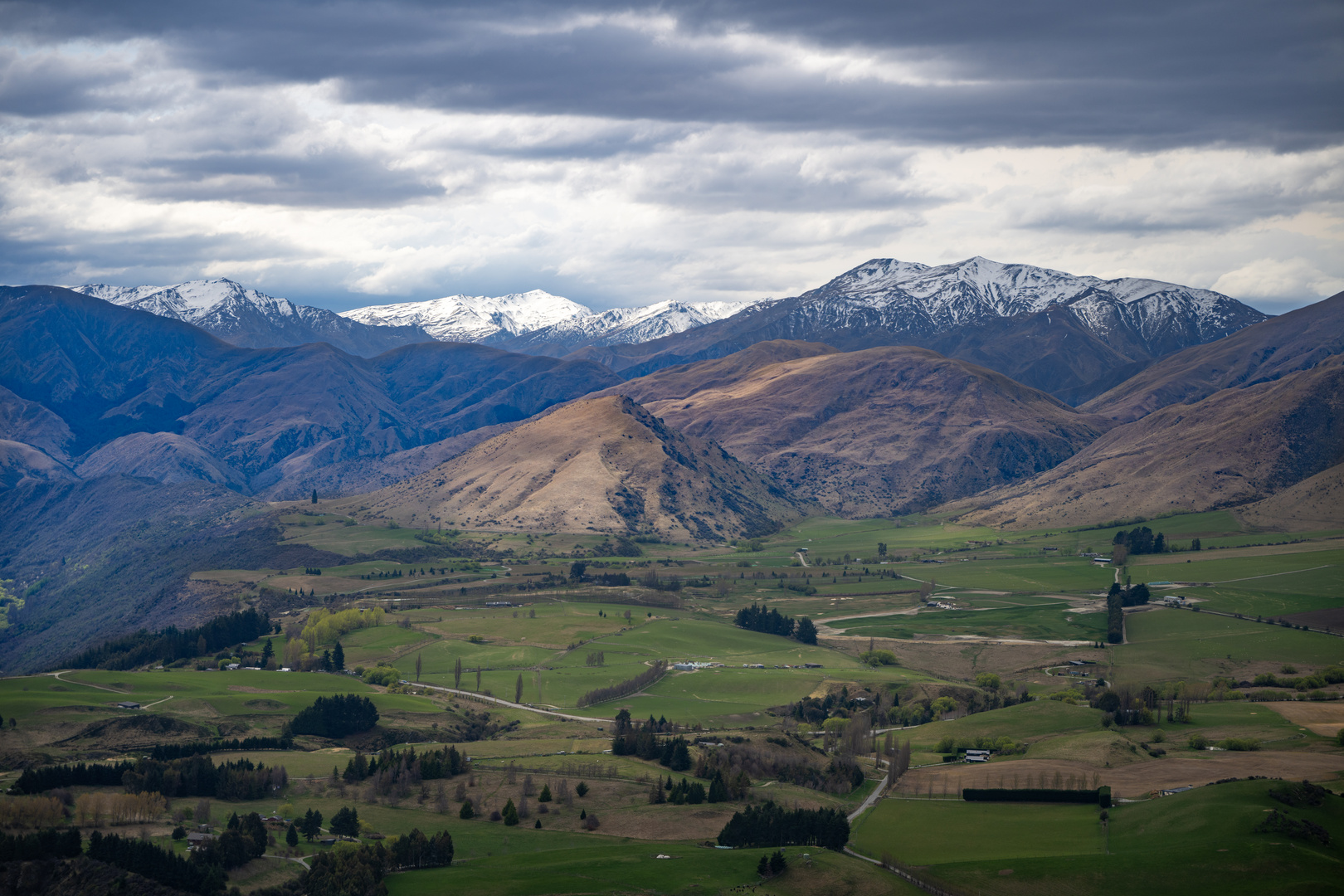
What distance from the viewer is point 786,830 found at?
401 feet

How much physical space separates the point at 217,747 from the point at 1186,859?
114 m

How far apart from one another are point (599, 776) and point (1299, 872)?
75.1 metres

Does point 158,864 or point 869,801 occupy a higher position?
point 158,864

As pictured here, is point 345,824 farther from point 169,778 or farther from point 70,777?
point 70,777

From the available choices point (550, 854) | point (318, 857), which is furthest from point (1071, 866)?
point (318, 857)

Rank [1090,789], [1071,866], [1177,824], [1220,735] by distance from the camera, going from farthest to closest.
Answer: [1220,735]
[1090,789]
[1177,824]
[1071,866]

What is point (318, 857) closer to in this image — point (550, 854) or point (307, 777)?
point (550, 854)

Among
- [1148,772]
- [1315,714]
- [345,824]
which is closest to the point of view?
[345,824]

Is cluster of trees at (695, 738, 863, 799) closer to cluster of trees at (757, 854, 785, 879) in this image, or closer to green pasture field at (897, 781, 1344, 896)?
cluster of trees at (757, 854, 785, 879)

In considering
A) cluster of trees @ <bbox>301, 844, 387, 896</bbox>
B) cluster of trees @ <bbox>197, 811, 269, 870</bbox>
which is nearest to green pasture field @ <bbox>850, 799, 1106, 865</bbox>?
cluster of trees @ <bbox>301, 844, 387, 896</bbox>

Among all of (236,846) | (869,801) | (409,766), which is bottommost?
(869,801)

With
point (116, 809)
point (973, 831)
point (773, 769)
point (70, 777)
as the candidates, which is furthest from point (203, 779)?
point (973, 831)

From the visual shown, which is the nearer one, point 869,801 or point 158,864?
point 158,864

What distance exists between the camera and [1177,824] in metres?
116
